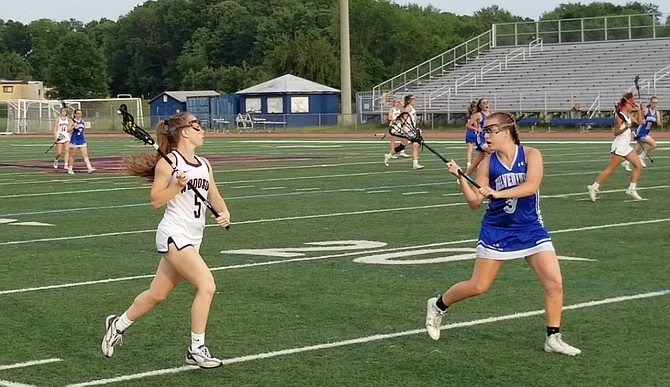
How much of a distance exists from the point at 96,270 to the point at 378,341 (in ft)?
14.1

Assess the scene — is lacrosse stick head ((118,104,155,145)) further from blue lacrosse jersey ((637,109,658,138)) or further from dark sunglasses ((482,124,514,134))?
blue lacrosse jersey ((637,109,658,138))

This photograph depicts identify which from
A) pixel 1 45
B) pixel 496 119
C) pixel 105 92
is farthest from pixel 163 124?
pixel 1 45

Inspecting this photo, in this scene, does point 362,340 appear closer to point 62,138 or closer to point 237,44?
point 62,138

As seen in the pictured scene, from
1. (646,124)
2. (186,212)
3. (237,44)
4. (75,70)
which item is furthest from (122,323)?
(237,44)

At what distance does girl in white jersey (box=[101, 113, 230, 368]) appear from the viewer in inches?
284

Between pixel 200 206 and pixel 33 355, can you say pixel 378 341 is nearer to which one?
pixel 200 206

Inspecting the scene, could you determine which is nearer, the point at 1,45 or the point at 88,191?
the point at 88,191

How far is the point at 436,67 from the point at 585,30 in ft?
24.8

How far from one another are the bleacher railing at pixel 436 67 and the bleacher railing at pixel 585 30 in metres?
0.80

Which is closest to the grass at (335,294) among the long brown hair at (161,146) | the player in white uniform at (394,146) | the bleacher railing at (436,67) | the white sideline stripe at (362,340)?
the white sideline stripe at (362,340)

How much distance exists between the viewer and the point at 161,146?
24.4 feet

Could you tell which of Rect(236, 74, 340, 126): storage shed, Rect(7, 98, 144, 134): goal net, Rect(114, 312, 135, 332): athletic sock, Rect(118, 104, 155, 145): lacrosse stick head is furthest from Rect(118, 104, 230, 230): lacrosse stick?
Rect(7, 98, 144, 134): goal net

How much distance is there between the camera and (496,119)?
7.68 metres

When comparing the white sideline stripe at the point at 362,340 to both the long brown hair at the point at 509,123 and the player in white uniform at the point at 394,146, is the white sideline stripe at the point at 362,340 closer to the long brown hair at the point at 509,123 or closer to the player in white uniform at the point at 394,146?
the long brown hair at the point at 509,123
